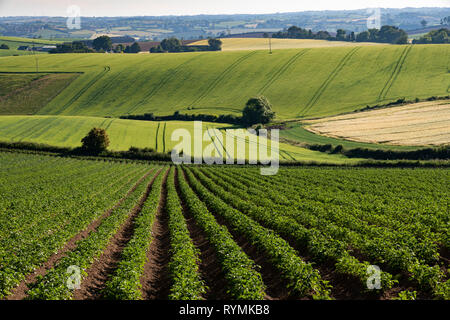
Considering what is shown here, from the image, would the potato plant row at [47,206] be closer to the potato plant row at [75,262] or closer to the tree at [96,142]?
the potato plant row at [75,262]

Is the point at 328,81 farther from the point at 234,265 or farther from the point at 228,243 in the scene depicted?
the point at 234,265

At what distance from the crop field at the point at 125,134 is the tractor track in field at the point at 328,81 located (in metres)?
24.8

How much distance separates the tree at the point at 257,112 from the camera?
102 metres

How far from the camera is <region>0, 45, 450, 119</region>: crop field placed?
→ 112 metres

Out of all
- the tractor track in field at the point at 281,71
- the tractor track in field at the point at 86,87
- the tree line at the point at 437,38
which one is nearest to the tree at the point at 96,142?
the tractor track in field at the point at 86,87

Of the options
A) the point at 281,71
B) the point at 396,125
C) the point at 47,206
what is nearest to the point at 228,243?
the point at 47,206

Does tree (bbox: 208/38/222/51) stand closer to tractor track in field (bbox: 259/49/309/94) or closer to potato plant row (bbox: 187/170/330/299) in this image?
tractor track in field (bbox: 259/49/309/94)

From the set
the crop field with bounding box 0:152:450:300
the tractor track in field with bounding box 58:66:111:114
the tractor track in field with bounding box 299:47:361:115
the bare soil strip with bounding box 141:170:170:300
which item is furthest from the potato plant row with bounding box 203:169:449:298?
the tractor track in field with bounding box 58:66:111:114

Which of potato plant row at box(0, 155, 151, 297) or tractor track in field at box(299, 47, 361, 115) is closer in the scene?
potato plant row at box(0, 155, 151, 297)

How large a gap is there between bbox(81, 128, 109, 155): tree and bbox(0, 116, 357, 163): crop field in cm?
249

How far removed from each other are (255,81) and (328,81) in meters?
22.4

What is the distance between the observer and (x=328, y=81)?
4806 inches

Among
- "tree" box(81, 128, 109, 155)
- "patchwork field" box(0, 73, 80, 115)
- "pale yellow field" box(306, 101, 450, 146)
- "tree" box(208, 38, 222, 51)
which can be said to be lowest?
"tree" box(81, 128, 109, 155)
